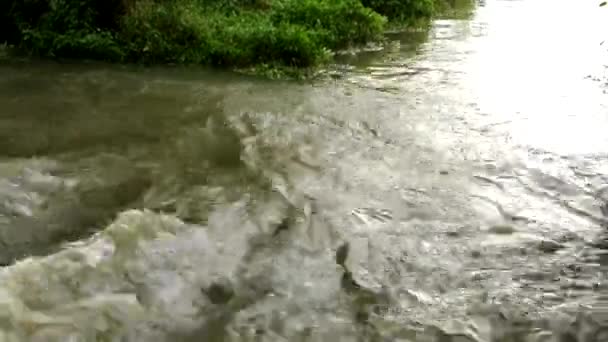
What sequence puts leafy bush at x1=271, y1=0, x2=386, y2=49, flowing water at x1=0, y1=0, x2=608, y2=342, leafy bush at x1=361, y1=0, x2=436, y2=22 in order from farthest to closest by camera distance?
leafy bush at x1=361, y1=0, x2=436, y2=22
leafy bush at x1=271, y1=0, x2=386, y2=49
flowing water at x1=0, y1=0, x2=608, y2=342

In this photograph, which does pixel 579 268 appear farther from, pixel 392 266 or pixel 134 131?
pixel 134 131

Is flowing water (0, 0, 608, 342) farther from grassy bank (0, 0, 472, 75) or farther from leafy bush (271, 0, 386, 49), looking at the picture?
leafy bush (271, 0, 386, 49)

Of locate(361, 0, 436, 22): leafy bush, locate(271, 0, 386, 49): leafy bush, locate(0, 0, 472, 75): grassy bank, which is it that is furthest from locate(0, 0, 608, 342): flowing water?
locate(361, 0, 436, 22): leafy bush

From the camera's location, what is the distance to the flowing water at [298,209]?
3961 mm

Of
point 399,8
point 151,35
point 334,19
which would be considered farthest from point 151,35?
point 399,8

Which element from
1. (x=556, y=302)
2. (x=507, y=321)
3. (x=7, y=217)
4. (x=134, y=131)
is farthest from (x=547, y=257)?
(x=134, y=131)

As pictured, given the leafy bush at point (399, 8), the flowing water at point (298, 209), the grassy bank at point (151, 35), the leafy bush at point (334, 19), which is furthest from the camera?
the leafy bush at point (399, 8)

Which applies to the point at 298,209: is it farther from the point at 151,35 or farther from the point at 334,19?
the point at 334,19

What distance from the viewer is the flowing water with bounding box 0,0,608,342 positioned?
13.0 feet

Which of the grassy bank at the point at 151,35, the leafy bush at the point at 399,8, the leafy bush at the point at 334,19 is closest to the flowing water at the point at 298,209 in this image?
the grassy bank at the point at 151,35

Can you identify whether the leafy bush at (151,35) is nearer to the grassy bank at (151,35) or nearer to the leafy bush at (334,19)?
the grassy bank at (151,35)

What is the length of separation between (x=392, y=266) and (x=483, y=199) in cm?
158

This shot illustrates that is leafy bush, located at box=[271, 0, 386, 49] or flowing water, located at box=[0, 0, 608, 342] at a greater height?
leafy bush, located at box=[271, 0, 386, 49]

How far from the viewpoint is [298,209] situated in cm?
546
